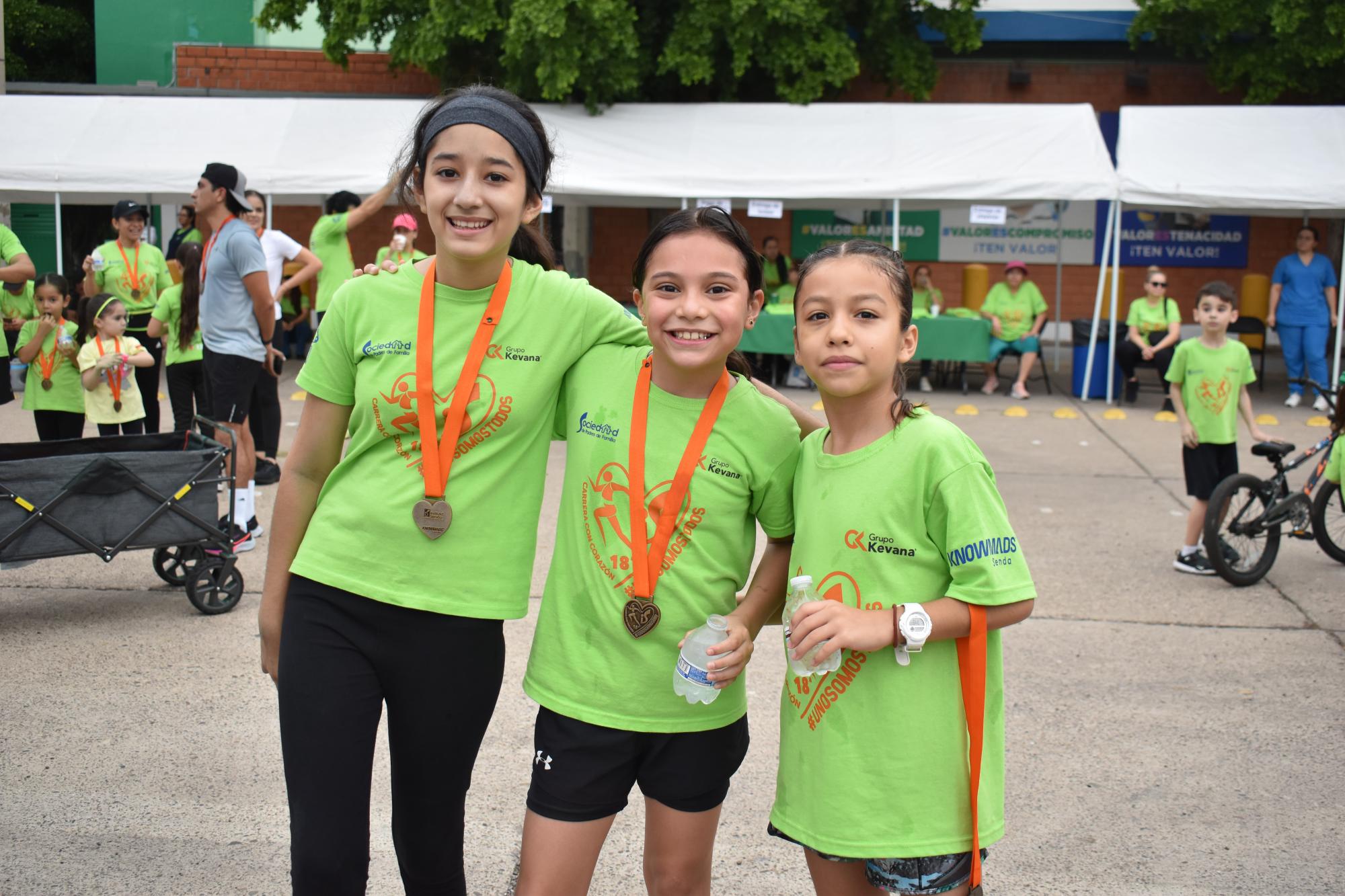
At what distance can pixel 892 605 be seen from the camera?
7.70 feet

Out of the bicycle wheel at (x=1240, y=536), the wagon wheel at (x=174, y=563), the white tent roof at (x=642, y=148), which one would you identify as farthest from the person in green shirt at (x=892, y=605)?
the white tent roof at (x=642, y=148)

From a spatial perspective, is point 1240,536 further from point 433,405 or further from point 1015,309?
point 1015,309

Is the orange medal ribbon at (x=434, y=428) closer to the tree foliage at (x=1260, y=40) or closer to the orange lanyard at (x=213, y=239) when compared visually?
the orange lanyard at (x=213, y=239)

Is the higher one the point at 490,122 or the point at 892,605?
the point at 490,122

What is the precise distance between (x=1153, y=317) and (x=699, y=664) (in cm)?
1331

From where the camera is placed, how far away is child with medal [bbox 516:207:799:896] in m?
2.46

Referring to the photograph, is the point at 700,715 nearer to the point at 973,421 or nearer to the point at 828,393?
the point at 828,393

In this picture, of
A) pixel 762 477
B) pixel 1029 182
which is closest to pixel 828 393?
pixel 762 477

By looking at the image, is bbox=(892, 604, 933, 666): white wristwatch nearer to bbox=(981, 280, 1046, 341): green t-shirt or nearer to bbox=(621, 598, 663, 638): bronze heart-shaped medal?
bbox=(621, 598, 663, 638): bronze heart-shaped medal

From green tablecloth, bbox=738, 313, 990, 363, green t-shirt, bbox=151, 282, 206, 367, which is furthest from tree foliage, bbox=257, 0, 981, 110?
green t-shirt, bbox=151, 282, 206, 367

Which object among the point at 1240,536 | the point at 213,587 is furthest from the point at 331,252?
the point at 1240,536

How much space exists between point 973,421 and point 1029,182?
2.94 meters

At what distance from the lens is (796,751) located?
2457 mm

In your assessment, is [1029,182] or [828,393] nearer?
[828,393]
